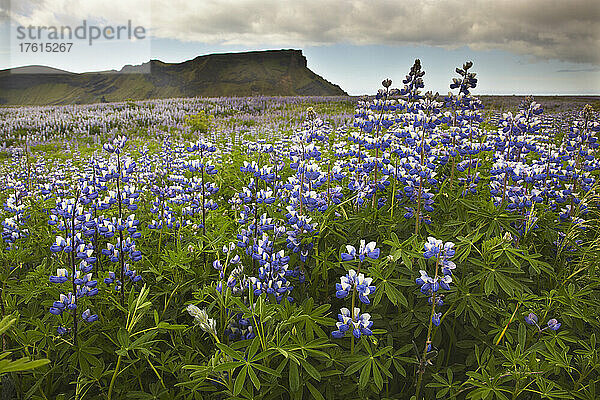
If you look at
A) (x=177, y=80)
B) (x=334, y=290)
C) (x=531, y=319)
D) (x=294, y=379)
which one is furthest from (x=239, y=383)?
(x=177, y=80)

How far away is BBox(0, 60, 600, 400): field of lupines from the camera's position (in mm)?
1963

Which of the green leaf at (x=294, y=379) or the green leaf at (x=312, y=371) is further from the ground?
the green leaf at (x=312, y=371)

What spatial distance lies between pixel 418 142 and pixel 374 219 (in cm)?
89

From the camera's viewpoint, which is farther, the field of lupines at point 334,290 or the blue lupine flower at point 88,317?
the blue lupine flower at point 88,317

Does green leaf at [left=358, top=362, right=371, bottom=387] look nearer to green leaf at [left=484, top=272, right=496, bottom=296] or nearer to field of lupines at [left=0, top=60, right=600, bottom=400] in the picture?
field of lupines at [left=0, top=60, right=600, bottom=400]

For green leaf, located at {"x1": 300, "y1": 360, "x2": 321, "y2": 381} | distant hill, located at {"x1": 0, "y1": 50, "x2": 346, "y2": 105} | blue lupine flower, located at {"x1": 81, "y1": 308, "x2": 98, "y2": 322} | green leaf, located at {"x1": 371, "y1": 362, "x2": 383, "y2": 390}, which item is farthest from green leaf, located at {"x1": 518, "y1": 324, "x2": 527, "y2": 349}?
distant hill, located at {"x1": 0, "y1": 50, "x2": 346, "y2": 105}

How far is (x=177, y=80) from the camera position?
→ 14800 centimetres

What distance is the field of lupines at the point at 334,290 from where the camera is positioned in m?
1.96

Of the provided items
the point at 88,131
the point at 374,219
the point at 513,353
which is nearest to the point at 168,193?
the point at 374,219

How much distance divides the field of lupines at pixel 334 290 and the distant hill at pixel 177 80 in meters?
130

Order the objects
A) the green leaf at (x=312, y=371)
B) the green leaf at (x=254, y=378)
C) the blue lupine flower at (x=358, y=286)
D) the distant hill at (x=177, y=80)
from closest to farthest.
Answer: the green leaf at (x=254, y=378)
the green leaf at (x=312, y=371)
the blue lupine flower at (x=358, y=286)
the distant hill at (x=177, y=80)

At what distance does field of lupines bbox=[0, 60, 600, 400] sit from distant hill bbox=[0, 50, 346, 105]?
130209 mm

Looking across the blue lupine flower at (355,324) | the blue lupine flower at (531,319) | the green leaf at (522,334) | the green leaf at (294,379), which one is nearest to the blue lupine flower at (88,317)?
the green leaf at (294,379)

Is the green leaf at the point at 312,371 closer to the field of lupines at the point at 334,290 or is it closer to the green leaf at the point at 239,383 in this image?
the field of lupines at the point at 334,290
